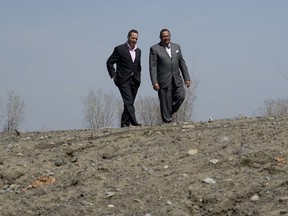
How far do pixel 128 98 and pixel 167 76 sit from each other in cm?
73

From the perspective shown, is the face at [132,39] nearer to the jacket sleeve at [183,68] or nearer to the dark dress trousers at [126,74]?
the dark dress trousers at [126,74]

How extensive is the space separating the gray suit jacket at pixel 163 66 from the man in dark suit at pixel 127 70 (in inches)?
14.0

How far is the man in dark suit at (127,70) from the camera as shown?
10.6 metres

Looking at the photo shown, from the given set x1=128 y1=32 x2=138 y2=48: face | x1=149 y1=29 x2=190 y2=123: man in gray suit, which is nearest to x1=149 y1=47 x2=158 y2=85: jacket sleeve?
x1=149 y1=29 x2=190 y2=123: man in gray suit

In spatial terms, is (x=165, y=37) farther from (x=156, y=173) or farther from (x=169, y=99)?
(x=156, y=173)

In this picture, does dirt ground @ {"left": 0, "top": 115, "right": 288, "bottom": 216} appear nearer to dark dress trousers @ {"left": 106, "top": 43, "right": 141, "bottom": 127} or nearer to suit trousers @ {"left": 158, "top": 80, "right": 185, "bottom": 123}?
suit trousers @ {"left": 158, "top": 80, "right": 185, "bottom": 123}

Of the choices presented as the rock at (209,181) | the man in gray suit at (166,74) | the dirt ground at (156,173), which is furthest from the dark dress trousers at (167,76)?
the rock at (209,181)

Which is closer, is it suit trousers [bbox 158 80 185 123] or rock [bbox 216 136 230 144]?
rock [bbox 216 136 230 144]

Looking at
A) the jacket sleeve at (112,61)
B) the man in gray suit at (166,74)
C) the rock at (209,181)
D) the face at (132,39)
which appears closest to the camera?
the rock at (209,181)

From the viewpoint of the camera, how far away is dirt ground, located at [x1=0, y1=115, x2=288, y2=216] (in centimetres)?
628

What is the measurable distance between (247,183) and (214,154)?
2.86ft

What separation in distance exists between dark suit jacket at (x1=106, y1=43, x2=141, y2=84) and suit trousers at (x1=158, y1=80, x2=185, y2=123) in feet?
1.89

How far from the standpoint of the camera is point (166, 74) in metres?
10.4

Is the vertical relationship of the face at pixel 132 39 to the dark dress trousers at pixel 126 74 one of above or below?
above
